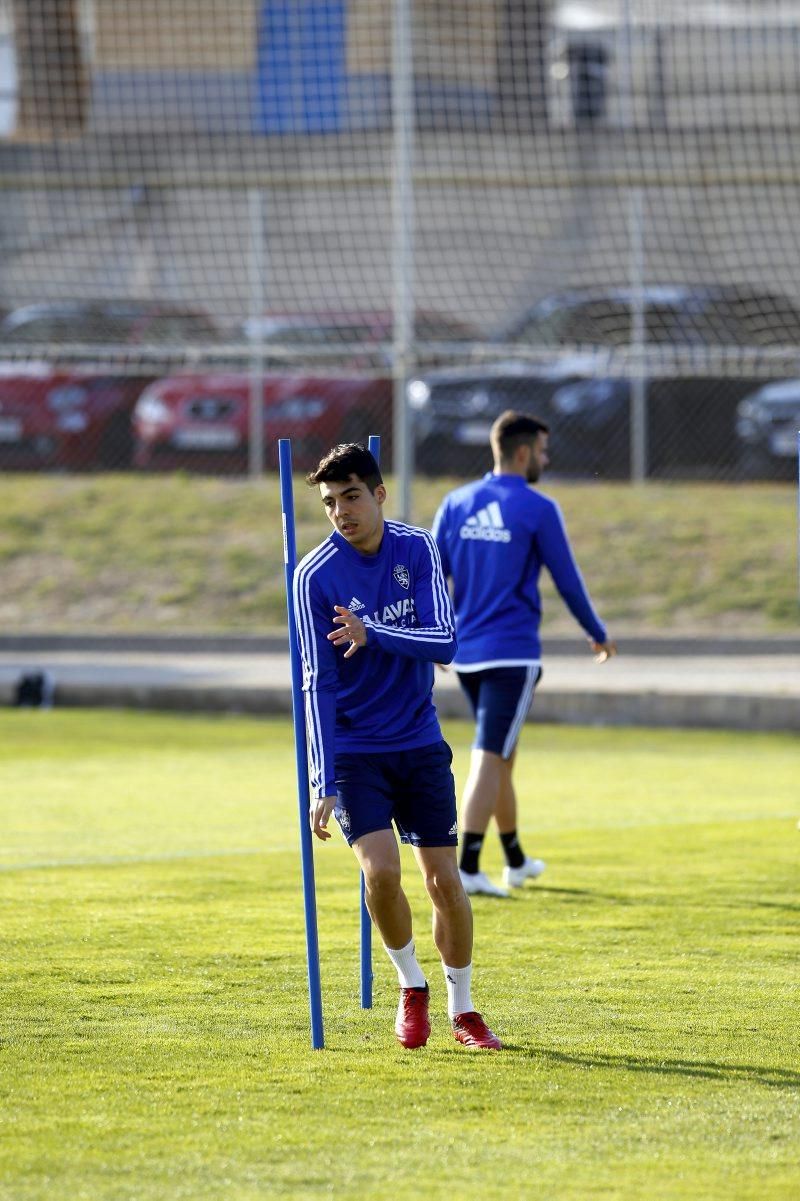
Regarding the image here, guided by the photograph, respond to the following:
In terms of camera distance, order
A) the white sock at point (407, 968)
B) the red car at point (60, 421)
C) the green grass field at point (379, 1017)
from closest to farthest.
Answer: the green grass field at point (379, 1017), the white sock at point (407, 968), the red car at point (60, 421)

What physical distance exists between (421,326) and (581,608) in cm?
1294

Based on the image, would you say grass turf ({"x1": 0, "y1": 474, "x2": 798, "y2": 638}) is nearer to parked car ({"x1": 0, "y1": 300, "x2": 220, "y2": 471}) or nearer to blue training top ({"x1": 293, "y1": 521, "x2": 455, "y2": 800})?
parked car ({"x1": 0, "y1": 300, "x2": 220, "y2": 471})

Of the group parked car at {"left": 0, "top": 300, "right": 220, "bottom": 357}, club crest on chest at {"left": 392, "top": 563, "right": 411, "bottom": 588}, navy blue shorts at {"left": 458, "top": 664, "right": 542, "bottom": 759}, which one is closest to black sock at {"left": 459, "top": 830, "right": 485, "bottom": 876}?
navy blue shorts at {"left": 458, "top": 664, "right": 542, "bottom": 759}

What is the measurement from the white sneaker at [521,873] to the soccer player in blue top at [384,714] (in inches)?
105

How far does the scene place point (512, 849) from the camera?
868cm

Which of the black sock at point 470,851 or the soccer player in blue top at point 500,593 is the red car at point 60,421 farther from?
the black sock at point 470,851

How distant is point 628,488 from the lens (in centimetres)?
2031

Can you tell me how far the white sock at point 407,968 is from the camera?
5.93 metres

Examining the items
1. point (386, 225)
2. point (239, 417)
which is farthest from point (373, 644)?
point (386, 225)

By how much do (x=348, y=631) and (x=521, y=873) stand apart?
131 inches

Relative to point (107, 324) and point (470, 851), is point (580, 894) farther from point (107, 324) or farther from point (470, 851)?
point (107, 324)

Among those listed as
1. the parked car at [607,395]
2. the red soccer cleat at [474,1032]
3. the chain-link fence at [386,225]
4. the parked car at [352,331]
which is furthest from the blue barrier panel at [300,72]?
the red soccer cleat at [474,1032]

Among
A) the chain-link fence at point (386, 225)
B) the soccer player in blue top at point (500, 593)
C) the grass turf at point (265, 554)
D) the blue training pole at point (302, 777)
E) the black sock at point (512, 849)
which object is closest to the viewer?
the blue training pole at point (302, 777)

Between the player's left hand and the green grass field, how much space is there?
1.16 meters
